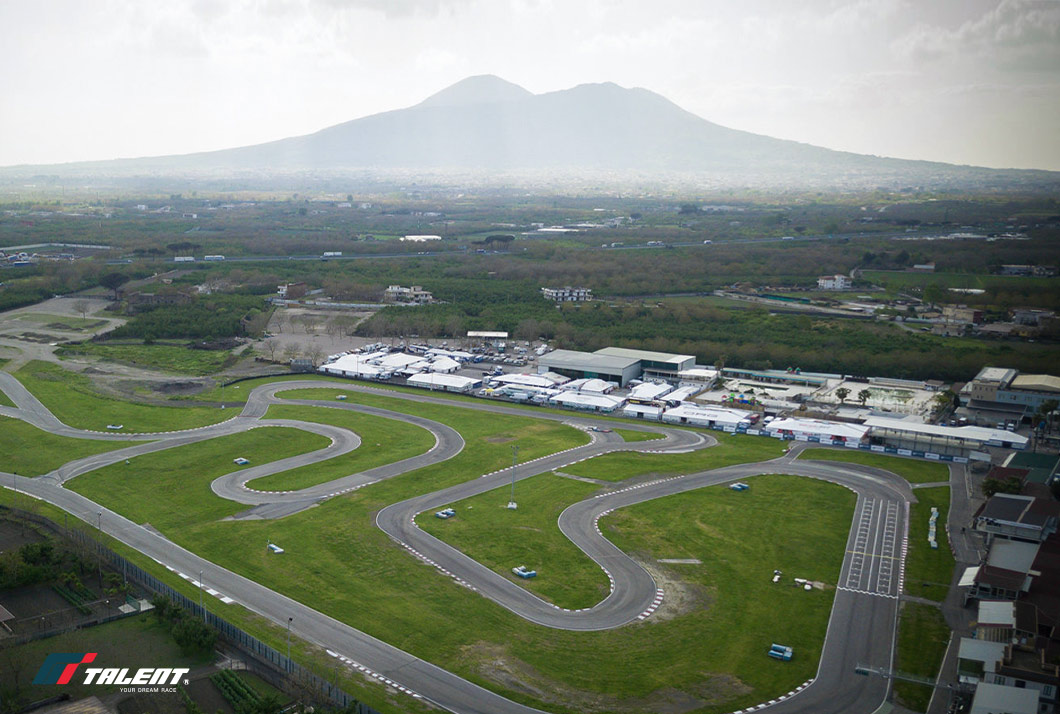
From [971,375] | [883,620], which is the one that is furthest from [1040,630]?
[971,375]

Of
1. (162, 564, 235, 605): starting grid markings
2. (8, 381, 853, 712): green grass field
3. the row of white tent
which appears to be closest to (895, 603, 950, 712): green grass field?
(8, 381, 853, 712): green grass field

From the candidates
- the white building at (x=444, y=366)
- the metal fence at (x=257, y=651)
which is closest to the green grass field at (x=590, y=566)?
the metal fence at (x=257, y=651)

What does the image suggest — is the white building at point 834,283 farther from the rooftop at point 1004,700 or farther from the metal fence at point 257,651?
the metal fence at point 257,651

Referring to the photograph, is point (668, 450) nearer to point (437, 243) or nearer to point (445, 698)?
point (445, 698)

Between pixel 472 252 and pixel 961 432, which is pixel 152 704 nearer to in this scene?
pixel 961 432

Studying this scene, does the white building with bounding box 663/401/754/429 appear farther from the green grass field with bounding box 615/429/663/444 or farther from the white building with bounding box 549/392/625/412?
the white building with bounding box 549/392/625/412

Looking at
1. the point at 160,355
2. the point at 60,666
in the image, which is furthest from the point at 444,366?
the point at 60,666
